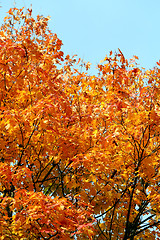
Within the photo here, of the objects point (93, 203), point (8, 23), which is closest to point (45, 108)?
point (93, 203)

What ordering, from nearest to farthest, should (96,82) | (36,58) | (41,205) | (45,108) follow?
(41,205) → (45,108) → (36,58) → (96,82)

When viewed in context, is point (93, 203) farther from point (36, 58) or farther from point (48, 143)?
point (36, 58)

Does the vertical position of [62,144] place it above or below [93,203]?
above

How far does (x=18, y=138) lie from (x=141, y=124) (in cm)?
280

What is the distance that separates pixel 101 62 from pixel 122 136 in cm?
228

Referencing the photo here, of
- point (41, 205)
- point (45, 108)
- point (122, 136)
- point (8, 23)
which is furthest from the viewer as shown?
point (8, 23)

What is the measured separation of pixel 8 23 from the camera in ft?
31.6

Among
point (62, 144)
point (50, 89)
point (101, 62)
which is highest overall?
point (101, 62)

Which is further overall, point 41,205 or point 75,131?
point 75,131

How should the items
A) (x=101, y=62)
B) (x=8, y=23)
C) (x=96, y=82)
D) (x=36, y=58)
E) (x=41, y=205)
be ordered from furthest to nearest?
(x=8, y=23) < (x=96, y=82) < (x=101, y=62) < (x=36, y=58) < (x=41, y=205)

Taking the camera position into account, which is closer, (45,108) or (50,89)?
(45,108)

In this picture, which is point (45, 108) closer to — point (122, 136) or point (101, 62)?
point (122, 136)

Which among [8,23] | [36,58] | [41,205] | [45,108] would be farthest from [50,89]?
[8,23]

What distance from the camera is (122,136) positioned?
662 cm
